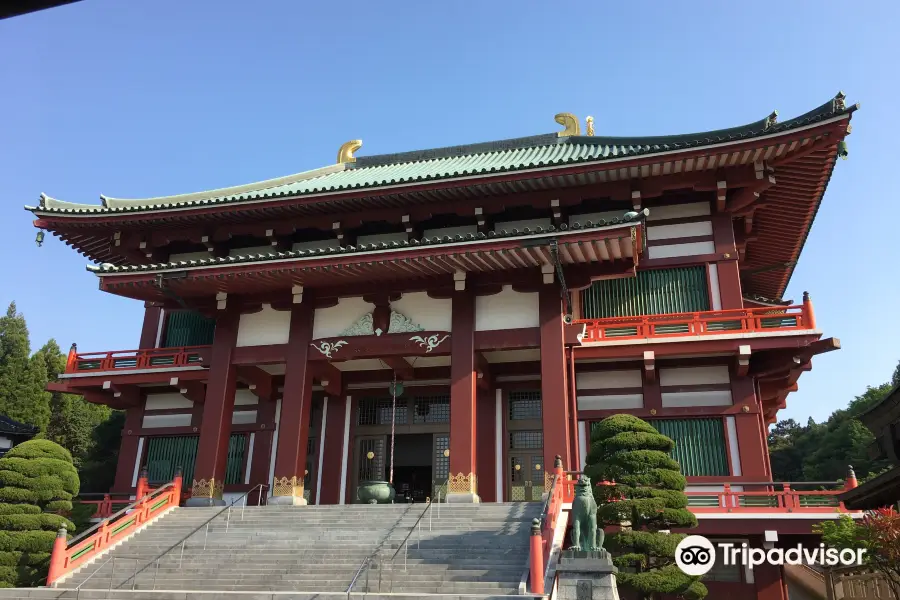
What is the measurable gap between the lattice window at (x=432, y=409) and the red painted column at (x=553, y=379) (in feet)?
15.0

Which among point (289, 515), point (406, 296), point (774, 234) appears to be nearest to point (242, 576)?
point (289, 515)

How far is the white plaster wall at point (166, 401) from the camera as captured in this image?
23.2 meters

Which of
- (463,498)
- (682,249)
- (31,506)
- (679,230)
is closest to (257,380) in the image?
(31,506)

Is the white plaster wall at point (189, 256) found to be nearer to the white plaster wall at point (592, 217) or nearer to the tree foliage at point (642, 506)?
the white plaster wall at point (592, 217)

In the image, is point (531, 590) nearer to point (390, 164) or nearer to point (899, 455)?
point (899, 455)

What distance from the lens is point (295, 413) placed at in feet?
61.1

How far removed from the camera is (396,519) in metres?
15.4

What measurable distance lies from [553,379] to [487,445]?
363cm

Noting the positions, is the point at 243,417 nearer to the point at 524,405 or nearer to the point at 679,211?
the point at 524,405

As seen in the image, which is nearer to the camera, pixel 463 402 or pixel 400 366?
pixel 463 402

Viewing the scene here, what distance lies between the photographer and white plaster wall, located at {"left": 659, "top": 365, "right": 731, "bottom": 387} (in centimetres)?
1897

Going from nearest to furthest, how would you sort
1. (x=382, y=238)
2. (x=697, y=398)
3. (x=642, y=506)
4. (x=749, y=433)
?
(x=642, y=506), (x=749, y=433), (x=697, y=398), (x=382, y=238)

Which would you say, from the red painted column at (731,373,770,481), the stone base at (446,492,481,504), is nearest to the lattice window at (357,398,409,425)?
the stone base at (446,492,481,504)

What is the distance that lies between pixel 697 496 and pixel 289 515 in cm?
941
